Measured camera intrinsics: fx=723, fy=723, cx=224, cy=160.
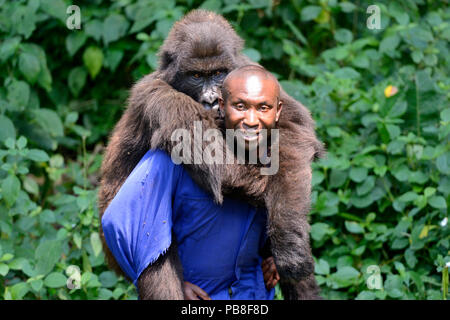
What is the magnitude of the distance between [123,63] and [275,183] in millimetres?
3896

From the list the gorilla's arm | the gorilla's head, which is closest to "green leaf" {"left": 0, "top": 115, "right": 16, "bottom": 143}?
the gorilla's head

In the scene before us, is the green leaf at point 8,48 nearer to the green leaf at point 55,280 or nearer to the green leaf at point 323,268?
the green leaf at point 55,280

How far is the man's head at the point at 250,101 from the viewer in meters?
2.89

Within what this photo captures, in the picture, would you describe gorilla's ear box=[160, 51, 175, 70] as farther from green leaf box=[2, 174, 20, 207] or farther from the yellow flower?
the yellow flower

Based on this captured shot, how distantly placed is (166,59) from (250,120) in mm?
1002

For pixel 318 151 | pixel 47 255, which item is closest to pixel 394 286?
pixel 318 151

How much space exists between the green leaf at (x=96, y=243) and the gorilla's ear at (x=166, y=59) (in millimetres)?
1312

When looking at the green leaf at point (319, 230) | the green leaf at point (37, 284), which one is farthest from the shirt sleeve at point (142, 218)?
the green leaf at point (319, 230)

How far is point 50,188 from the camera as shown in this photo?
19.5 feet

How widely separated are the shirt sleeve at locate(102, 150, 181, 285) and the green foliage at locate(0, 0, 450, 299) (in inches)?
56.0

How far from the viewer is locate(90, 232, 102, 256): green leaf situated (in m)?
4.47
